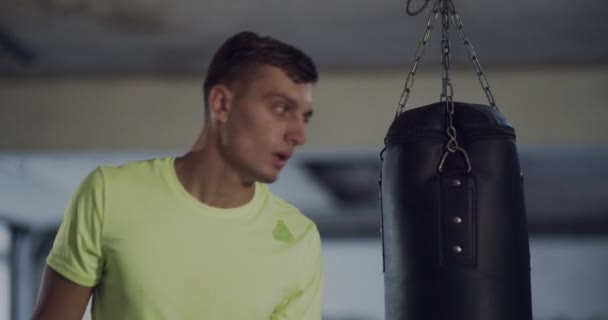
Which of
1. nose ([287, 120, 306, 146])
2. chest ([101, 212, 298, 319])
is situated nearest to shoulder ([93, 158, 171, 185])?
chest ([101, 212, 298, 319])

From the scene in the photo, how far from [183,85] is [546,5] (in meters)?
2.21

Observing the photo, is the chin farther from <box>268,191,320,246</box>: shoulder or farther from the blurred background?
the blurred background

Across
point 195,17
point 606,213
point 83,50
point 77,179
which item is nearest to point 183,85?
point 83,50

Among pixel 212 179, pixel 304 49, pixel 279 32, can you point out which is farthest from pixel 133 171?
pixel 304 49

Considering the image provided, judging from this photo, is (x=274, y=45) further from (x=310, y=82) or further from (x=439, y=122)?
(x=439, y=122)

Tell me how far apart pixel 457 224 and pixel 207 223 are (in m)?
0.61

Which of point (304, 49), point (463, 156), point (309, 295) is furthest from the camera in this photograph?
point (304, 49)

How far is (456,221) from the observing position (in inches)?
86.4

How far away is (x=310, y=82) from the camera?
1973mm

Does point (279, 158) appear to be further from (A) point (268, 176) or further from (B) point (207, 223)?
(B) point (207, 223)

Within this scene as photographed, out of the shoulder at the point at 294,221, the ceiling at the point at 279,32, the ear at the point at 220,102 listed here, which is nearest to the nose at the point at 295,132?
the ear at the point at 220,102

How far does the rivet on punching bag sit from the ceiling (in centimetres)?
206

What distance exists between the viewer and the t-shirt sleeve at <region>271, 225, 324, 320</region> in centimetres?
208

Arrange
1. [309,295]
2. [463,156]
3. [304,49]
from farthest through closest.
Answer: [304,49] < [463,156] < [309,295]
